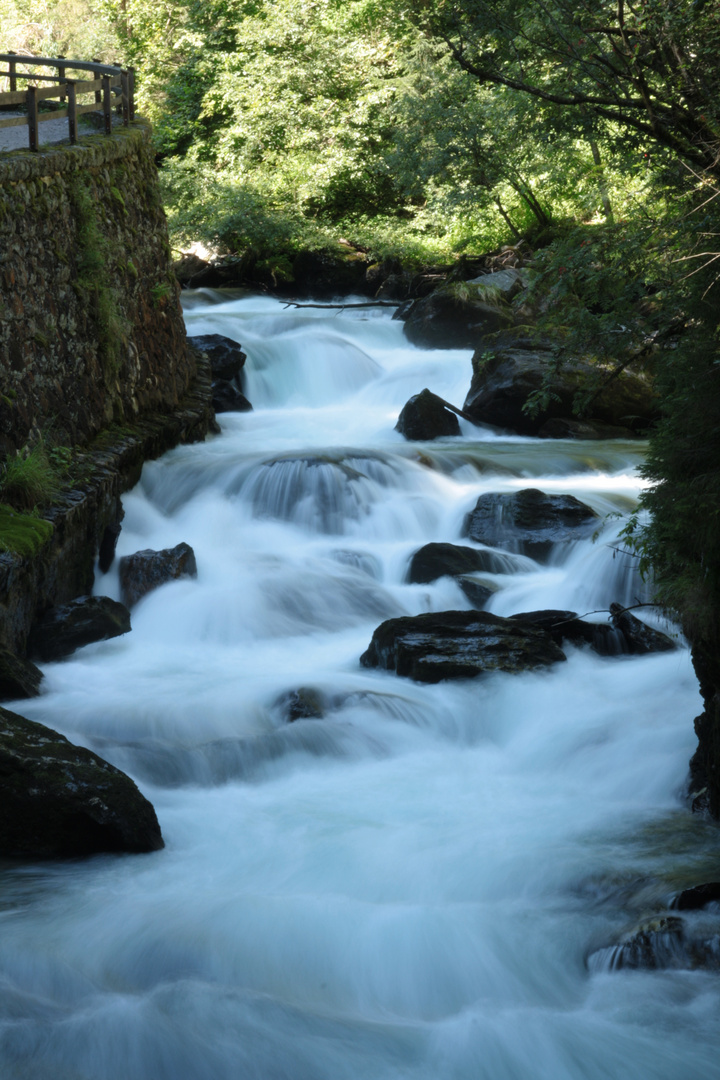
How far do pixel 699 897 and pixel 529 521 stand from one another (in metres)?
6.28

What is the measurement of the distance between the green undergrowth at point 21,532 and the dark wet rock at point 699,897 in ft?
16.5

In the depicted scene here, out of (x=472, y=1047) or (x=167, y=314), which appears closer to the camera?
(x=472, y=1047)

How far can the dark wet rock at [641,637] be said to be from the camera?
8109 millimetres

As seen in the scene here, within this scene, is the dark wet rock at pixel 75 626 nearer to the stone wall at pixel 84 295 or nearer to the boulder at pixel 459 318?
the stone wall at pixel 84 295

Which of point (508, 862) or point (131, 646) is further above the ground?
point (131, 646)

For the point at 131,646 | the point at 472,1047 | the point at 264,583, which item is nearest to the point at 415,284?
the point at 264,583

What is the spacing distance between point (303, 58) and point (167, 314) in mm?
15505

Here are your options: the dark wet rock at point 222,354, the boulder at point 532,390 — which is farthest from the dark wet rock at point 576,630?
the dark wet rock at point 222,354

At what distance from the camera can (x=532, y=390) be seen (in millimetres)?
13820

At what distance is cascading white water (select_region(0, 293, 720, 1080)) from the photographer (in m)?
3.98

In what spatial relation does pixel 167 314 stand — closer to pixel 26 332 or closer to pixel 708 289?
pixel 26 332

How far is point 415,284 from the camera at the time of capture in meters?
21.8

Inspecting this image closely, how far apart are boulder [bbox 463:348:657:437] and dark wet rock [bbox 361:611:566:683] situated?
20.4ft

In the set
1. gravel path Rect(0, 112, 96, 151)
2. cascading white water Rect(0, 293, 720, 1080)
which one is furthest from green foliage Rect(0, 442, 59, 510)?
gravel path Rect(0, 112, 96, 151)
